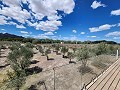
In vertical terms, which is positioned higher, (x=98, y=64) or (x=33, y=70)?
(x=98, y=64)

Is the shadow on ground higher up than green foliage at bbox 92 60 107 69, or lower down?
lower down

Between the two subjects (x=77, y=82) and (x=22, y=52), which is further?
(x=22, y=52)

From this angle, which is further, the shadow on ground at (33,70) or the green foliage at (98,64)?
the shadow on ground at (33,70)

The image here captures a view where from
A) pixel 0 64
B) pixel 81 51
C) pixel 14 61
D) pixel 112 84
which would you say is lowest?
pixel 0 64

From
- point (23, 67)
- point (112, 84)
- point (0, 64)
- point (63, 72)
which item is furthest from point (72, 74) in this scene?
point (0, 64)

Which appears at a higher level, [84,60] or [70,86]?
[84,60]

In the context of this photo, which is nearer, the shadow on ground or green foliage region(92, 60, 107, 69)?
green foliage region(92, 60, 107, 69)

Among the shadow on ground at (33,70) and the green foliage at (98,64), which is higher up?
the green foliage at (98,64)

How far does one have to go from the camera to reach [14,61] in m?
21.3

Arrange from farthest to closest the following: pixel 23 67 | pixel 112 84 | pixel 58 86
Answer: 1. pixel 23 67
2. pixel 58 86
3. pixel 112 84

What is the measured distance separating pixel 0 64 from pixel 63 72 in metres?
19.1

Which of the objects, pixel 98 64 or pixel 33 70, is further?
pixel 33 70

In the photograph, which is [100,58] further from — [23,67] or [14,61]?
[14,61]

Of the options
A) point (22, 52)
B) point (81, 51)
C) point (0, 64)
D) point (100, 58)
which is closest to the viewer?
point (81, 51)
